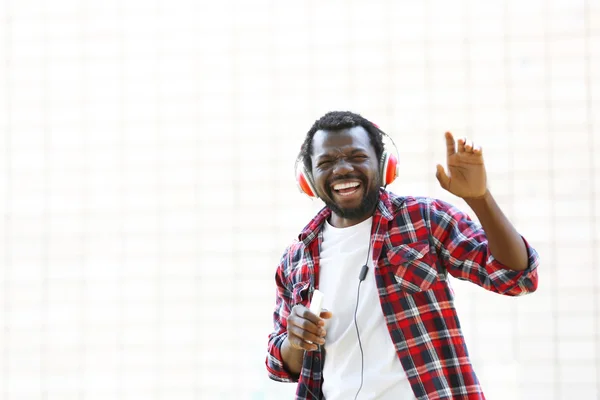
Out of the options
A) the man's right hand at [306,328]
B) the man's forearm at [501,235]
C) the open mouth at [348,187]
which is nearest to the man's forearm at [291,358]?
the man's right hand at [306,328]

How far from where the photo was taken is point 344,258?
5.46 feet

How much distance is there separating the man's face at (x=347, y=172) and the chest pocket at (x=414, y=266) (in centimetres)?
16

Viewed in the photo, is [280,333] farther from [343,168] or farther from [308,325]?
[343,168]

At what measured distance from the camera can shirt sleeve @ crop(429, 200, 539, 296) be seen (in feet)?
4.69

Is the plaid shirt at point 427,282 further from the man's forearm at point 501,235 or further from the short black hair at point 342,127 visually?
the short black hair at point 342,127

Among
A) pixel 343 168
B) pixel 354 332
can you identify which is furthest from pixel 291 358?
pixel 343 168

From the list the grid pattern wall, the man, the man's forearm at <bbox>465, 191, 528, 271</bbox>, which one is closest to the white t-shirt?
the man

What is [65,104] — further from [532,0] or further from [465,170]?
[465,170]

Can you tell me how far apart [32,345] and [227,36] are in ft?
5.79

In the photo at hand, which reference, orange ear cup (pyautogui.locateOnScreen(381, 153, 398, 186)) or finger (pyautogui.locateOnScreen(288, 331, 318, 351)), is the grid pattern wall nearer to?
orange ear cup (pyautogui.locateOnScreen(381, 153, 398, 186))

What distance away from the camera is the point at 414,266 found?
156 cm

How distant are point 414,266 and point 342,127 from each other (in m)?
0.39

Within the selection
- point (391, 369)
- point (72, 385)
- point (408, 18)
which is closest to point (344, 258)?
point (391, 369)

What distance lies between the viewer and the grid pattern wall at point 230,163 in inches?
129
